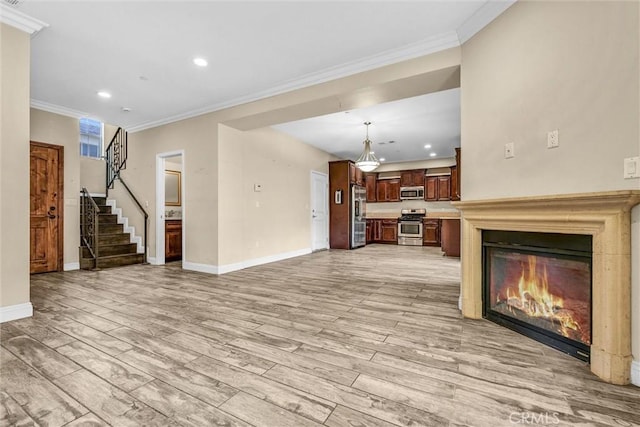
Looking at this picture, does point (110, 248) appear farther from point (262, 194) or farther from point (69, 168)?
point (262, 194)

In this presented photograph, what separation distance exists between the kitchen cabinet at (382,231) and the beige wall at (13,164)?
8.45m

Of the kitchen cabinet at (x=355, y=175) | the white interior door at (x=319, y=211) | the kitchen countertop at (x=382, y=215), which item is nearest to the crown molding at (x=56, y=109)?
the white interior door at (x=319, y=211)

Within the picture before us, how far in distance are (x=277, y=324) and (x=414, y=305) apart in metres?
1.50

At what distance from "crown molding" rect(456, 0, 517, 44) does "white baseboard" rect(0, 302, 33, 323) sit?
499 cm

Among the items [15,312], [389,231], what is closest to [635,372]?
[15,312]

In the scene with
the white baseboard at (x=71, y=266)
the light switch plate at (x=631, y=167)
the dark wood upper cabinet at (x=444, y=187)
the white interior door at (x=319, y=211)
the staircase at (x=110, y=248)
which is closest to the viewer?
the light switch plate at (x=631, y=167)

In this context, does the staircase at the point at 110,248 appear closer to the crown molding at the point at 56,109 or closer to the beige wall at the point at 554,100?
the crown molding at the point at 56,109

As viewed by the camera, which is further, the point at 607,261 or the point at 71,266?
the point at 71,266

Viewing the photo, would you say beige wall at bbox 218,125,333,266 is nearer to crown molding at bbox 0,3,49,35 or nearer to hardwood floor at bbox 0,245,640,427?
hardwood floor at bbox 0,245,640,427

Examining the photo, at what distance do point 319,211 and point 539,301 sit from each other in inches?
235

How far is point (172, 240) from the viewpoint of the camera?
595 cm

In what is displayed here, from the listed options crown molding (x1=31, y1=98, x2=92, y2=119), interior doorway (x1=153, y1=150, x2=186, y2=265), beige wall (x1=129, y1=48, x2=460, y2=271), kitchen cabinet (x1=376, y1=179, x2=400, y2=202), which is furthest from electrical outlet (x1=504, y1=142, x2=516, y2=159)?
kitchen cabinet (x1=376, y1=179, x2=400, y2=202)

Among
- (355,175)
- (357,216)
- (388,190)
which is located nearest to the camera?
(357,216)

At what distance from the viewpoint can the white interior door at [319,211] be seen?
7.62 metres
